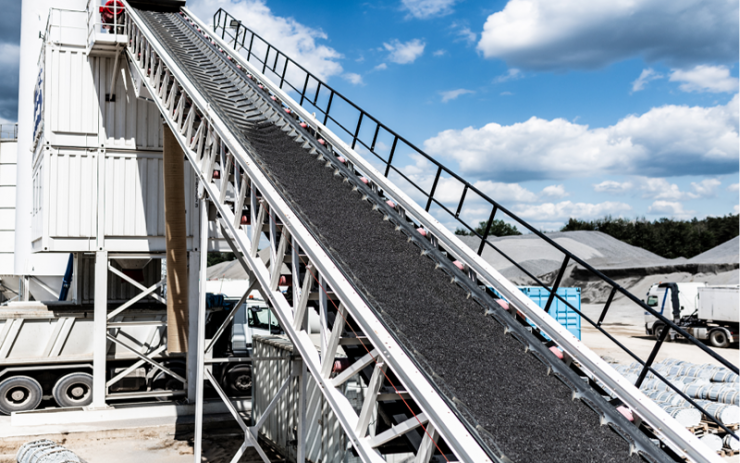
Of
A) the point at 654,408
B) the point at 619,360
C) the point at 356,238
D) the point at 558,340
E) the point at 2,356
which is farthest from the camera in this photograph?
the point at 619,360

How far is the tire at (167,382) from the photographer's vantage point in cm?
1633

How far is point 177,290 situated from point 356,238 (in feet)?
24.3

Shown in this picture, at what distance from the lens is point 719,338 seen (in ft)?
86.3

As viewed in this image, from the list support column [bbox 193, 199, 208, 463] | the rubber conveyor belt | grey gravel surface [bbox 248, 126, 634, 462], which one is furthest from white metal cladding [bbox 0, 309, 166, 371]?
grey gravel surface [bbox 248, 126, 634, 462]

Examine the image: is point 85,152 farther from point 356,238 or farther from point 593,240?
point 593,240

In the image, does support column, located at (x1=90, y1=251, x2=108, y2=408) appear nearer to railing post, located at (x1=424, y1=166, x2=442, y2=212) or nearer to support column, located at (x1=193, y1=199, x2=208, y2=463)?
support column, located at (x1=193, y1=199, x2=208, y2=463)

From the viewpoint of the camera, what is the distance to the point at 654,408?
5.65 metres

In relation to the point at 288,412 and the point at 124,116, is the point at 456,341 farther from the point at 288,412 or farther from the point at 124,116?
the point at 124,116

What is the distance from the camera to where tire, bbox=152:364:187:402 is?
1633 centimetres

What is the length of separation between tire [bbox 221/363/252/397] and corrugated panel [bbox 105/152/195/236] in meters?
3.68

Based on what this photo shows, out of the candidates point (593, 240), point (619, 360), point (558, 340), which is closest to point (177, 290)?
point (558, 340)

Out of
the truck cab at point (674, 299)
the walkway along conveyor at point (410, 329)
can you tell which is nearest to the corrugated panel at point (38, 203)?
the walkway along conveyor at point (410, 329)

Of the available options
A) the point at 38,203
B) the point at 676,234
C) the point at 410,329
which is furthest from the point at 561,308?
the point at 676,234

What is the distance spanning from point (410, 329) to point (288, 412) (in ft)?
18.3
